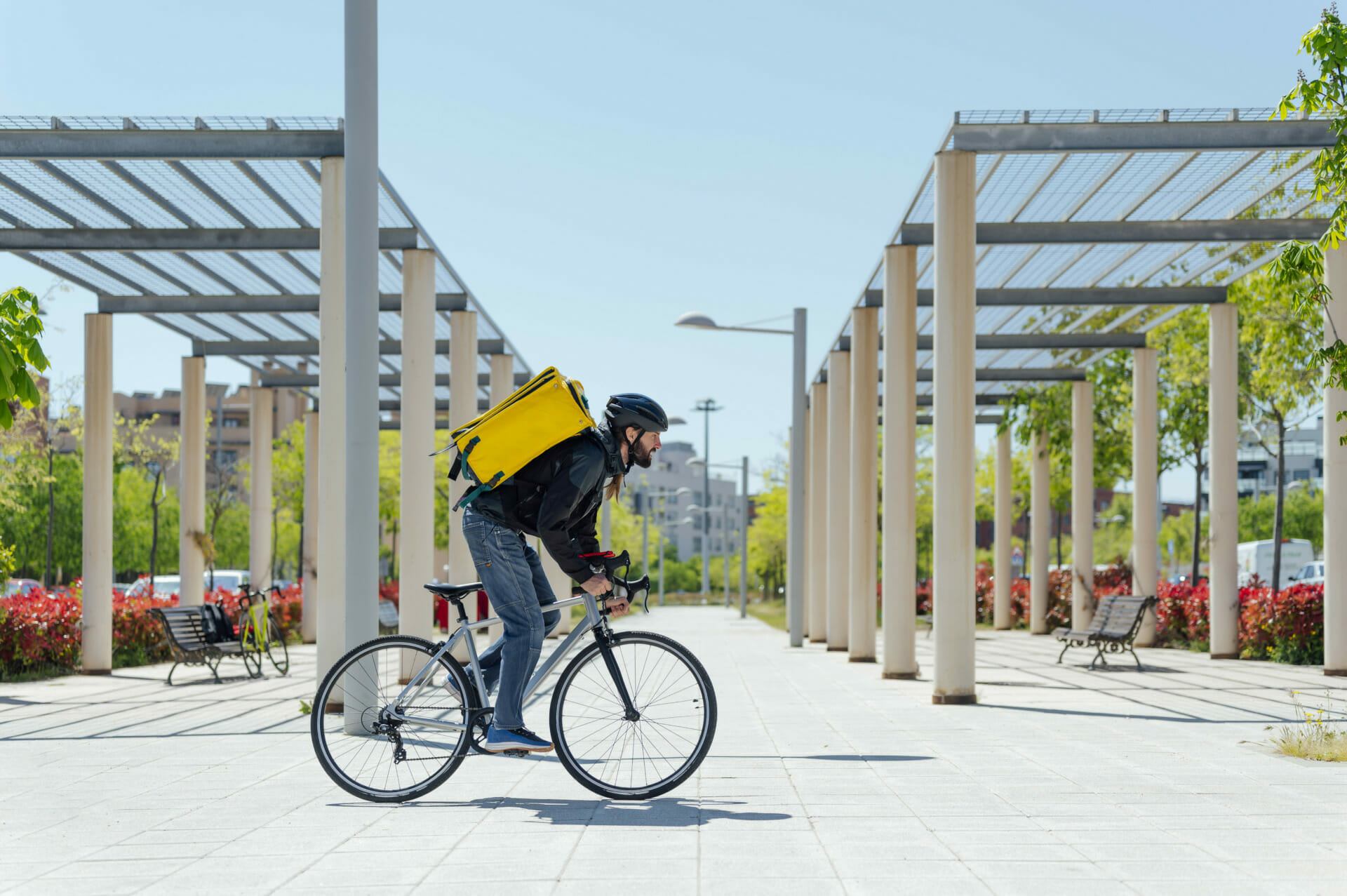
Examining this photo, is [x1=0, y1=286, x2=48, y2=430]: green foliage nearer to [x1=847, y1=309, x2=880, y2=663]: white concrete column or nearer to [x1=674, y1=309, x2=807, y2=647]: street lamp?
[x1=847, y1=309, x2=880, y2=663]: white concrete column

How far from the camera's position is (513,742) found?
18.9 feet

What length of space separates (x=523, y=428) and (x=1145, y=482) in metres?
15.4

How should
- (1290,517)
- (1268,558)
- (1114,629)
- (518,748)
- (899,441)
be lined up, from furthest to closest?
1. (1290,517)
2. (1268,558)
3. (1114,629)
4. (899,441)
5. (518,748)

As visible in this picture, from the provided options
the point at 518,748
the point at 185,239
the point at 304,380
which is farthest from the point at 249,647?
the point at 518,748

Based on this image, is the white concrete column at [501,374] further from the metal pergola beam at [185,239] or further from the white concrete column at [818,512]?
the metal pergola beam at [185,239]

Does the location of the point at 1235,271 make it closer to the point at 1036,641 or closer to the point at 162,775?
the point at 1036,641

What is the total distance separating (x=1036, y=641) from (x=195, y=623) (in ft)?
46.2

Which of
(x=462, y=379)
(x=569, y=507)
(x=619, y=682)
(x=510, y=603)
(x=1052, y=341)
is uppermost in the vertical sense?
(x=1052, y=341)

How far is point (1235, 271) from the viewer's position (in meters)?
16.2

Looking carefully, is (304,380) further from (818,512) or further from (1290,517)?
(1290,517)

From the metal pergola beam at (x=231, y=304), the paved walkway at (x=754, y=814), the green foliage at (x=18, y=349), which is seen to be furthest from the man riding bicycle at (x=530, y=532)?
the metal pergola beam at (x=231, y=304)

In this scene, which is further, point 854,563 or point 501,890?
point 854,563

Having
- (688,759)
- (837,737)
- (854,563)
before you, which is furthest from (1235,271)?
(688,759)

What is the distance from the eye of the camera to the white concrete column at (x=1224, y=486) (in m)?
16.4
